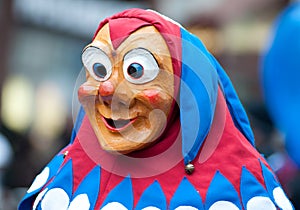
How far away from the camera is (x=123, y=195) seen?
122 inches

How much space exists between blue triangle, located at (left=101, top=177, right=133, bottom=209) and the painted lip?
0.62ft

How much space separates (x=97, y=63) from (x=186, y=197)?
582 millimetres

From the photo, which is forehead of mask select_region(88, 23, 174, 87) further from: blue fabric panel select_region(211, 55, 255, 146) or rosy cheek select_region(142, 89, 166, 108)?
blue fabric panel select_region(211, 55, 255, 146)

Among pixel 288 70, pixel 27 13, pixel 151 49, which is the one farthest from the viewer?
pixel 27 13

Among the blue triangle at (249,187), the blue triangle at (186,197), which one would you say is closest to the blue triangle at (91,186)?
the blue triangle at (186,197)

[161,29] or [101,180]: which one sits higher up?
[161,29]

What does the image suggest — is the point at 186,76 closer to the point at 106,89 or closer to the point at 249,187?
the point at 106,89

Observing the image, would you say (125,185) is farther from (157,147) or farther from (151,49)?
(151,49)

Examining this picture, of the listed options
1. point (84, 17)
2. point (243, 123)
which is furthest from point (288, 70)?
point (84, 17)

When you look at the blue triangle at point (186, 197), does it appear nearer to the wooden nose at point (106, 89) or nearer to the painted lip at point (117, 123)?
the painted lip at point (117, 123)

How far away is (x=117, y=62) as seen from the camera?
3096 mm

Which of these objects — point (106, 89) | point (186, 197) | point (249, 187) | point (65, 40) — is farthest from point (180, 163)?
point (65, 40)

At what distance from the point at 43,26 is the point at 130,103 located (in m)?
10.8

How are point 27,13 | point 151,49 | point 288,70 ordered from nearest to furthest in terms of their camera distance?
point 151,49
point 288,70
point 27,13
